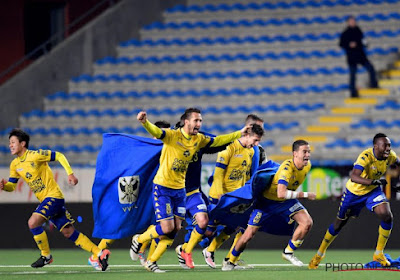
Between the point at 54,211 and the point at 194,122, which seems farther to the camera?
the point at 54,211

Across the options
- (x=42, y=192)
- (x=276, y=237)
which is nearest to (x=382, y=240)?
(x=42, y=192)

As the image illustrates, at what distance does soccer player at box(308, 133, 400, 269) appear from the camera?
10953 millimetres

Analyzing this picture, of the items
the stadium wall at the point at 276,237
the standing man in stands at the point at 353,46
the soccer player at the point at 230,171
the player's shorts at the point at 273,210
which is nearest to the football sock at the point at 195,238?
the soccer player at the point at 230,171

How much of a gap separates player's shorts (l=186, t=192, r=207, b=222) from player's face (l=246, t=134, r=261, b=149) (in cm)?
100

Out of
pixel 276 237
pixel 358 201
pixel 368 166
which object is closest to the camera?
pixel 368 166

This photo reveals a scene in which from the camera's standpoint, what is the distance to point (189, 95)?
71.9 ft

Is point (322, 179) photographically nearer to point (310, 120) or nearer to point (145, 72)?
point (310, 120)

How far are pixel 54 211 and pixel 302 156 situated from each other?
334 cm

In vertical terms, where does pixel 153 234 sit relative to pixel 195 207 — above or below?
below

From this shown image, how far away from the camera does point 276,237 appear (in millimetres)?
16125

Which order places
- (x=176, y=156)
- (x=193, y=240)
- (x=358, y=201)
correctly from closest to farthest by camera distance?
1. (x=176, y=156)
2. (x=358, y=201)
3. (x=193, y=240)

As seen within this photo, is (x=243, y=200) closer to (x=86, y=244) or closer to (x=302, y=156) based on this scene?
(x=302, y=156)

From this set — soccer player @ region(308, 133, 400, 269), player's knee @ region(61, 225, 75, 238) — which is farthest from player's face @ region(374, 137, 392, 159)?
player's knee @ region(61, 225, 75, 238)

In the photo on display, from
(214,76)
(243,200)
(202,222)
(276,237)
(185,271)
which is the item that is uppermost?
(214,76)
